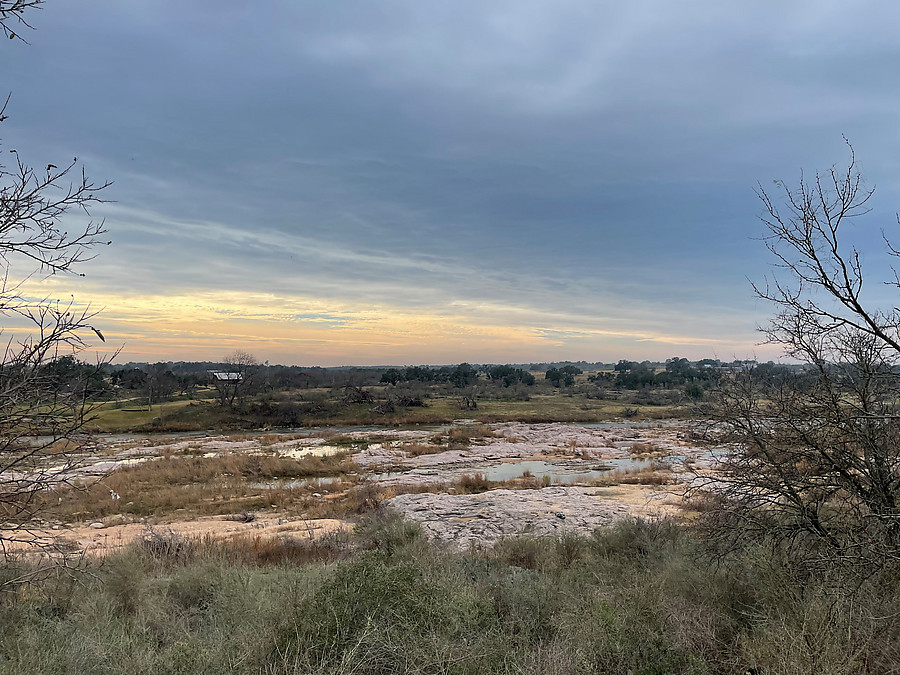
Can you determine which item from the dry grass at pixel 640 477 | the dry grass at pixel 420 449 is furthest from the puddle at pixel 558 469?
the dry grass at pixel 420 449

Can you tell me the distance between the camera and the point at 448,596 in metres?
5.63

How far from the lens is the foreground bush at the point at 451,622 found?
422 centimetres

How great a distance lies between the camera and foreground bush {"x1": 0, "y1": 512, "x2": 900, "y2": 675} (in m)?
4.22

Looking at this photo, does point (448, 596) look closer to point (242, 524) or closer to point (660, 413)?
point (242, 524)

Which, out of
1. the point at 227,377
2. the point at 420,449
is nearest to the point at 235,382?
the point at 227,377

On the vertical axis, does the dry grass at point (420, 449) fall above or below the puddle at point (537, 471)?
below

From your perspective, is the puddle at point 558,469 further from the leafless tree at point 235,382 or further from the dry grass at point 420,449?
the leafless tree at point 235,382

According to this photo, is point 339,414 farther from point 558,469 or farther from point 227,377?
point 558,469

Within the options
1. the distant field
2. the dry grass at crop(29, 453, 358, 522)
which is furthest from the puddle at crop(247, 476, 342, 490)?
the distant field

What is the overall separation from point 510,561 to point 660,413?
6788 cm

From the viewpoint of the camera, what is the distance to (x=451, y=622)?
16.6 ft

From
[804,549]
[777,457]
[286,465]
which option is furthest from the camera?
[286,465]

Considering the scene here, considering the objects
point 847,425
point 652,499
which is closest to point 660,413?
point 652,499

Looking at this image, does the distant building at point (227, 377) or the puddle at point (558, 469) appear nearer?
the puddle at point (558, 469)
